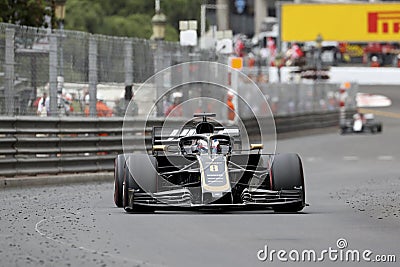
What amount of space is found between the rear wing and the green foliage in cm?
4371

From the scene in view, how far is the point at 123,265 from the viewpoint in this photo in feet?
28.8

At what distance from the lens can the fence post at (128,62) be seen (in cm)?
2300

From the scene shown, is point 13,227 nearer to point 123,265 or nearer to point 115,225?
point 115,225

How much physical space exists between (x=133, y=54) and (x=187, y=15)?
1783 inches

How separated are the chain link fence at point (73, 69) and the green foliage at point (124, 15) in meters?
34.0

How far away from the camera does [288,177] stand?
13.5 metres

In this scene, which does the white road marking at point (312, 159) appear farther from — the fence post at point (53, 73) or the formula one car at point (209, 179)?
the formula one car at point (209, 179)

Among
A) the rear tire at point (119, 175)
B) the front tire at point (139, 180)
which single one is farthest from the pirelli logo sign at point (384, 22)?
the front tire at point (139, 180)

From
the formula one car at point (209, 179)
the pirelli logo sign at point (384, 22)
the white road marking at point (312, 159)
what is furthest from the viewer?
the pirelli logo sign at point (384, 22)

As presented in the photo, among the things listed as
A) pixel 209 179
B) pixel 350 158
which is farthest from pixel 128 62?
pixel 209 179

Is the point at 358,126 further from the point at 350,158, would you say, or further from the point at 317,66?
the point at 317,66

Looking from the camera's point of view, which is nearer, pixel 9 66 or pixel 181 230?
pixel 181 230

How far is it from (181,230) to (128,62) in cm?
1209

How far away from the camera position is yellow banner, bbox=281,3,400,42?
81.3 m
